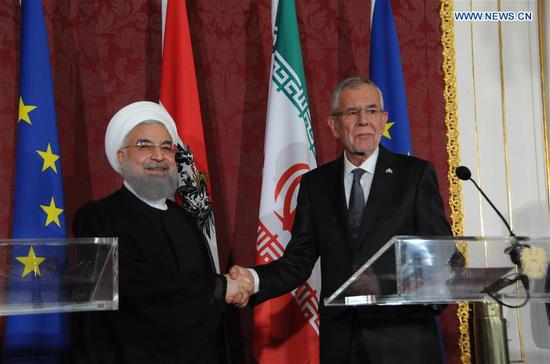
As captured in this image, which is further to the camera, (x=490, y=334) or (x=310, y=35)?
(x=310, y=35)

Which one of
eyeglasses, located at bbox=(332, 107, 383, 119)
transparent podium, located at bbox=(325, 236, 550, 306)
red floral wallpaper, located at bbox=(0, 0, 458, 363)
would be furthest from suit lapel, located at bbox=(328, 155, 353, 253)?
red floral wallpaper, located at bbox=(0, 0, 458, 363)

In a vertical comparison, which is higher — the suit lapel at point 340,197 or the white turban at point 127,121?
the white turban at point 127,121

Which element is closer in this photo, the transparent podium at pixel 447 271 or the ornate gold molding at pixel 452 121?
the transparent podium at pixel 447 271

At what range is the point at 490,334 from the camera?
234 cm

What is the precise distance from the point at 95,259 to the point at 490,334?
1.32 metres

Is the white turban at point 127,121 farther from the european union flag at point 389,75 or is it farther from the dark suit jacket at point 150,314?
the european union flag at point 389,75

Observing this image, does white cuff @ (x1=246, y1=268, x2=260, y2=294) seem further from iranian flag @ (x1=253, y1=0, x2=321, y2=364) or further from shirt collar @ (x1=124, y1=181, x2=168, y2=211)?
iranian flag @ (x1=253, y1=0, x2=321, y2=364)

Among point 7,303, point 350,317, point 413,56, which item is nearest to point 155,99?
point 413,56

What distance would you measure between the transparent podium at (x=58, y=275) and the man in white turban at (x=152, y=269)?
1.85 ft

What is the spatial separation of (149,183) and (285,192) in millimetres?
1002

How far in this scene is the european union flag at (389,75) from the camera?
403cm

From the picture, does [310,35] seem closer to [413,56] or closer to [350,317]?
[413,56]
